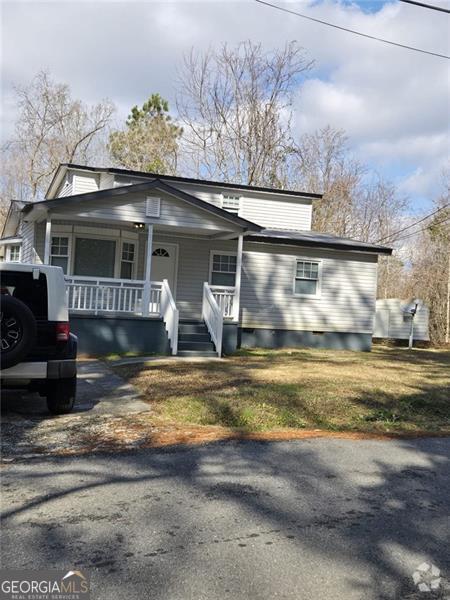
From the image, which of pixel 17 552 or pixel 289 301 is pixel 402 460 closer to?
pixel 17 552

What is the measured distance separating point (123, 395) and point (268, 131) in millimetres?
28200

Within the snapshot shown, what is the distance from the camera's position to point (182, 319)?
1656 cm

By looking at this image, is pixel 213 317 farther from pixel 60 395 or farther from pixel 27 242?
pixel 60 395

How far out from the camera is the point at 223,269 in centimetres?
1808

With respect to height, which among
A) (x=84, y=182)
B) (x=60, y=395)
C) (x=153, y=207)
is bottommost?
(x=60, y=395)

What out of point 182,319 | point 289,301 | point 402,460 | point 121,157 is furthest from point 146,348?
point 121,157

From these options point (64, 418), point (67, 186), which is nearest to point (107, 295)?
point (67, 186)

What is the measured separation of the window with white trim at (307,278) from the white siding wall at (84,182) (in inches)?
277

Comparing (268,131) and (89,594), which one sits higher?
(268,131)

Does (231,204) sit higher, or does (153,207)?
(231,204)

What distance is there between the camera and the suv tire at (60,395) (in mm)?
7008

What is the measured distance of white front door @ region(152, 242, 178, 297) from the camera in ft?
57.1

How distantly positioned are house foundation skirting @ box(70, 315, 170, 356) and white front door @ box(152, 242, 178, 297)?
3019 mm

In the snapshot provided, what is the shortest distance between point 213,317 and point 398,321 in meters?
11.1
